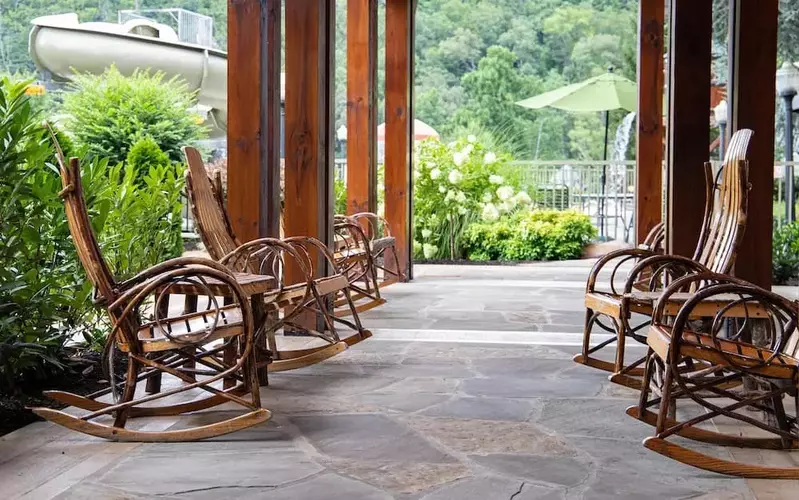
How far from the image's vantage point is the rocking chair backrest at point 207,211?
12.8 feet

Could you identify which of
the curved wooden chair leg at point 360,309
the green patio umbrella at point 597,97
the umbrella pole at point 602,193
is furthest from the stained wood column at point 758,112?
the green patio umbrella at point 597,97

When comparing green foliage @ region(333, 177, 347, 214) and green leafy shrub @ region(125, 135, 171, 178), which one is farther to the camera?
green foliage @ region(333, 177, 347, 214)

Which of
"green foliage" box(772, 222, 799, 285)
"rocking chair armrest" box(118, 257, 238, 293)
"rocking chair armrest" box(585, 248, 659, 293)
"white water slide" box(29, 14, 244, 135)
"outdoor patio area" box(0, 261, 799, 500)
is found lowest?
"outdoor patio area" box(0, 261, 799, 500)

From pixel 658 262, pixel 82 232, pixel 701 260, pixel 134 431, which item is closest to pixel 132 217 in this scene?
pixel 82 232

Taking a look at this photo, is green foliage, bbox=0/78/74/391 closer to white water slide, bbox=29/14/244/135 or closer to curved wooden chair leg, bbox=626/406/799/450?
curved wooden chair leg, bbox=626/406/799/450

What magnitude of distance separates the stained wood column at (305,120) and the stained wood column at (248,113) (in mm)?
493

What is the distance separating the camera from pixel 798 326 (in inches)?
102

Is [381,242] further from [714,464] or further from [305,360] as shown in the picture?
[714,464]

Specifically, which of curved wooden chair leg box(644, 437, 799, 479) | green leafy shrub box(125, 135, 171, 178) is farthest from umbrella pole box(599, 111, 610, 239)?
curved wooden chair leg box(644, 437, 799, 479)

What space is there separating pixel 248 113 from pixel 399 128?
3498mm

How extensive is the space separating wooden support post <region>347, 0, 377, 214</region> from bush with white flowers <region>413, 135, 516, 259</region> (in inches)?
90.3

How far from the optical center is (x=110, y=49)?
1413 centimetres

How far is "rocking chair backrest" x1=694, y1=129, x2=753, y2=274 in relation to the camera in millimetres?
3502

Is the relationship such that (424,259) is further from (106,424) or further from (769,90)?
(106,424)
